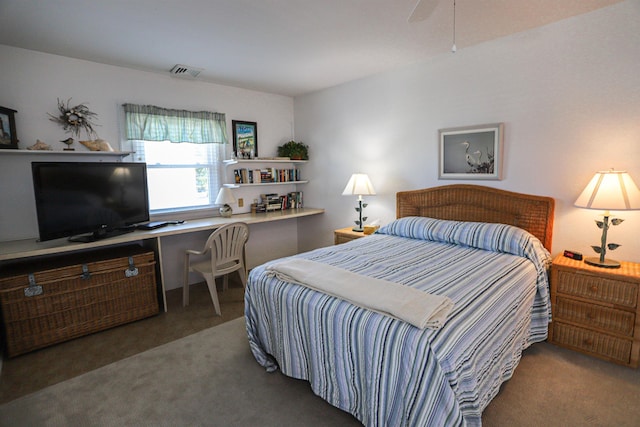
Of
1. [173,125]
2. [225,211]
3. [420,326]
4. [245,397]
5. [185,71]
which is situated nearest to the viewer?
[420,326]

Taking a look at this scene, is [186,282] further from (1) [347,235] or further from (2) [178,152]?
(1) [347,235]

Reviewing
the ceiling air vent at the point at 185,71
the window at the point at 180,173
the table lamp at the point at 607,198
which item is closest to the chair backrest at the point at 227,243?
the window at the point at 180,173

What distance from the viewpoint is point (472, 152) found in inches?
121

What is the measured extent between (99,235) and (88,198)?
33 centimetres

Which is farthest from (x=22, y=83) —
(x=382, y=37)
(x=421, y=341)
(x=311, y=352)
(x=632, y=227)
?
(x=632, y=227)

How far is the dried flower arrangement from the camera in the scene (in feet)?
9.82

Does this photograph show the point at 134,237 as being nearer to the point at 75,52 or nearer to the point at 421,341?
the point at 75,52

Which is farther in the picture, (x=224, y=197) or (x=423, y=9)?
(x=224, y=197)

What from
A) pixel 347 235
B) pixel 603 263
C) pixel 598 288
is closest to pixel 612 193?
pixel 603 263

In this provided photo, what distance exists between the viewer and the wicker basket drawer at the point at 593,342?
2138 millimetres

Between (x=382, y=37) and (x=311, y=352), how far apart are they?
2.48 metres

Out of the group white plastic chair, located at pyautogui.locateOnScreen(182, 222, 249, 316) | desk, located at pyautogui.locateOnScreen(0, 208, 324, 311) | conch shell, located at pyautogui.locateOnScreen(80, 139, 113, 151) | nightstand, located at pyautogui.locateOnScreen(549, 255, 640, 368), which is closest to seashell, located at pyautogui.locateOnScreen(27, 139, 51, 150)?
conch shell, located at pyautogui.locateOnScreen(80, 139, 113, 151)

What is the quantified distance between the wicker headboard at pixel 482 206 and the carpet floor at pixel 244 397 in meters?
0.99

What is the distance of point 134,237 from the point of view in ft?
9.48
